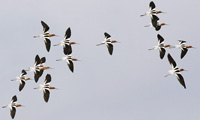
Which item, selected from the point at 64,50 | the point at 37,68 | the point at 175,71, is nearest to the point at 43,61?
the point at 37,68

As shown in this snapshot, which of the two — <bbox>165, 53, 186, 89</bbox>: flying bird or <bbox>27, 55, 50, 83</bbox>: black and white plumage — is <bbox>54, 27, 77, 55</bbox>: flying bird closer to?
<bbox>27, 55, 50, 83</bbox>: black and white plumage

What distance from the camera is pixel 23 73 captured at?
98.3 meters

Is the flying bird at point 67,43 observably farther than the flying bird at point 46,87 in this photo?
Yes

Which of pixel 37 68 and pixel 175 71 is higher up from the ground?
pixel 37 68

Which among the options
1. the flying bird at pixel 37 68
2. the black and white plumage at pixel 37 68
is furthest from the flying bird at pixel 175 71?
the black and white plumage at pixel 37 68

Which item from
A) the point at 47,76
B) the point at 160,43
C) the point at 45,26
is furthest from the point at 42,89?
the point at 160,43

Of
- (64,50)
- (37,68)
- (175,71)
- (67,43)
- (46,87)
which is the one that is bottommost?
(46,87)

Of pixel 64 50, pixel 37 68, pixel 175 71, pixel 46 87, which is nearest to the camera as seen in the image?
pixel 175 71

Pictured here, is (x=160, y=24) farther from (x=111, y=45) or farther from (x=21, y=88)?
(x=21, y=88)

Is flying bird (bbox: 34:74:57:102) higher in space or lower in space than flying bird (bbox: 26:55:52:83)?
lower

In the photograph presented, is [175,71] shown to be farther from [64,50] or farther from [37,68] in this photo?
[37,68]

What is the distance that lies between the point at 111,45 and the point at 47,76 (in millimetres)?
8904

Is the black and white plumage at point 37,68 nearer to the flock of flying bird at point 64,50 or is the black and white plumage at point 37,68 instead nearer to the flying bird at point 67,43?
the flock of flying bird at point 64,50

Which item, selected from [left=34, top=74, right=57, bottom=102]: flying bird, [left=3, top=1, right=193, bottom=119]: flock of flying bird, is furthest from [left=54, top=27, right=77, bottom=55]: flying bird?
[left=34, top=74, right=57, bottom=102]: flying bird
